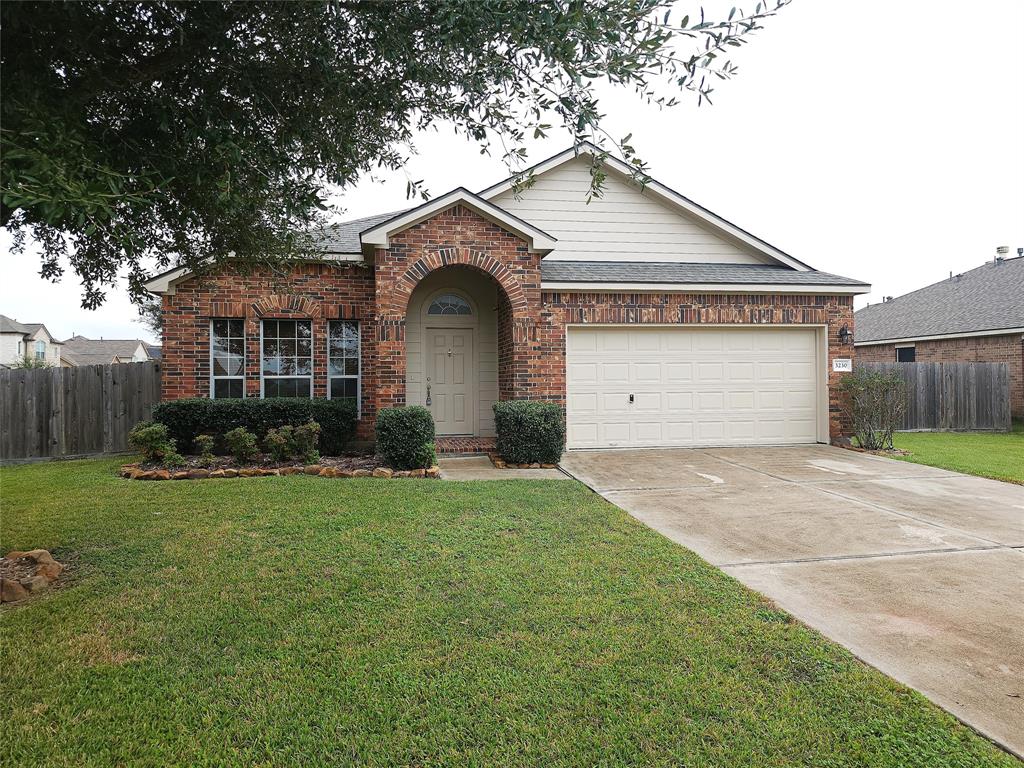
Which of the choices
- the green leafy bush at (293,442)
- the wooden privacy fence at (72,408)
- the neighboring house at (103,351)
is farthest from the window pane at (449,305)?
the neighboring house at (103,351)

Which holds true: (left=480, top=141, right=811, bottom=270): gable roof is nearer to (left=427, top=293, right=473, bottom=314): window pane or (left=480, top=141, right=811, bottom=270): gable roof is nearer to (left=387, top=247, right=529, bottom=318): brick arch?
(left=427, top=293, right=473, bottom=314): window pane

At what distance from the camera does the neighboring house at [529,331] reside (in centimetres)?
1027

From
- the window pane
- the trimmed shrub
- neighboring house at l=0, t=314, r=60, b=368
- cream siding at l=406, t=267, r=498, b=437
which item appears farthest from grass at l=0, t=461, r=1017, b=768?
neighboring house at l=0, t=314, r=60, b=368

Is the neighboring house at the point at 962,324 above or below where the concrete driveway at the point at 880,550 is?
above

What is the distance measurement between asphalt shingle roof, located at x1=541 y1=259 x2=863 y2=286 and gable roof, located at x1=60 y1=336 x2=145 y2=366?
169ft

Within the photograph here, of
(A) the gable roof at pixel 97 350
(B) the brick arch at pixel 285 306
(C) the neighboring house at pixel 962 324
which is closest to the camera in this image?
(B) the brick arch at pixel 285 306

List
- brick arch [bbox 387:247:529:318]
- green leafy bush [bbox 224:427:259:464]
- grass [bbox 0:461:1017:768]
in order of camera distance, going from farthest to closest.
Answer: brick arch [bbox 387:247:529:318] → green leafy bush [bbox 224:427:259:464] → grass [bbox 0:461:1017:768]

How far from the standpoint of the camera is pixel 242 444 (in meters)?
9.16

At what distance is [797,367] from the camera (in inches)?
466

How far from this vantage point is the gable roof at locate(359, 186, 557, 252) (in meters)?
9.86

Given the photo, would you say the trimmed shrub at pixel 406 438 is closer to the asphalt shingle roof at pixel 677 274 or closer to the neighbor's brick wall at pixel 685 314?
the neighbor's brick wall at pixel 685 314

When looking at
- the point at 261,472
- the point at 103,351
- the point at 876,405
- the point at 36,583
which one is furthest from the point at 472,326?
the point at 103,351

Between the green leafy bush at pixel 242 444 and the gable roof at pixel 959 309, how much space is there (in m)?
20.0

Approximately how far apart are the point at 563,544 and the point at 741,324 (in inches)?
310
